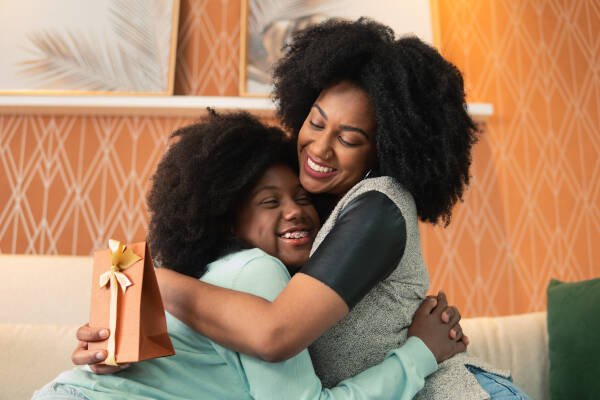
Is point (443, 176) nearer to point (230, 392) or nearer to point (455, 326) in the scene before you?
point (455, 326)

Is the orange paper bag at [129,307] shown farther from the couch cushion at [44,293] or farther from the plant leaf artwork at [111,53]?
the plant leaf artwork at [111,53]

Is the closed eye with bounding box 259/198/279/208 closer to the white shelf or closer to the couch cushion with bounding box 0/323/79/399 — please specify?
the couch cushion with bounding box 0/323/79/399

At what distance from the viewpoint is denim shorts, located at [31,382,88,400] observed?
1.08 meters

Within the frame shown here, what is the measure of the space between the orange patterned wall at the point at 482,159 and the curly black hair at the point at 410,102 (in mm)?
1626

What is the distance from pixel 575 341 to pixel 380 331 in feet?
3.75

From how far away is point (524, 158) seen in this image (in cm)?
313

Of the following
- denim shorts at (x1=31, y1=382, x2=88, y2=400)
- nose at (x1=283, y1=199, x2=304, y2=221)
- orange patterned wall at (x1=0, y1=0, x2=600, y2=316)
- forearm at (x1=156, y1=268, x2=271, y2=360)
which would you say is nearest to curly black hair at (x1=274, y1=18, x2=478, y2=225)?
nose at (x1=283, y1=199, x2=304, y2=221)

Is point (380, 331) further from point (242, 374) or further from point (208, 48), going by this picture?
point (208, 48)

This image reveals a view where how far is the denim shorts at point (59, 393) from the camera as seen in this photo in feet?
3.54

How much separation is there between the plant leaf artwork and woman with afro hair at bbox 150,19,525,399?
159cm

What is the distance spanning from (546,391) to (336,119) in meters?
1.52

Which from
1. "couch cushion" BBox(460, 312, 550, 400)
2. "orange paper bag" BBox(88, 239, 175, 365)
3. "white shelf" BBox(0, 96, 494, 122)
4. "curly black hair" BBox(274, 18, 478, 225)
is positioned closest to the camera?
"orange paper bag" BBox(88, 239, 175, 365)

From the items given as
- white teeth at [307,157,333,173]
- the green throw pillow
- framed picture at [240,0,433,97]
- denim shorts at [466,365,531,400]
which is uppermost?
framed picture at [240,0,433,97]

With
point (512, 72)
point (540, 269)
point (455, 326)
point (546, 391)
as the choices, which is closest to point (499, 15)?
point (512, 72)
